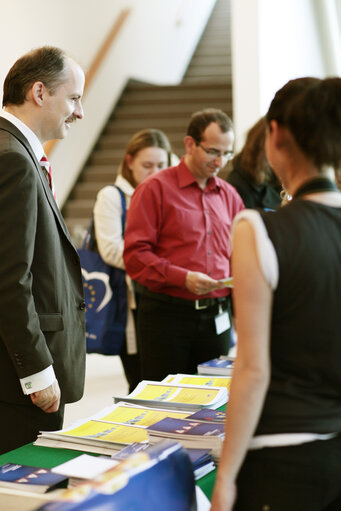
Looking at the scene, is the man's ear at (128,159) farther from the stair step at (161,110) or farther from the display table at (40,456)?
the stair step at (161,110)

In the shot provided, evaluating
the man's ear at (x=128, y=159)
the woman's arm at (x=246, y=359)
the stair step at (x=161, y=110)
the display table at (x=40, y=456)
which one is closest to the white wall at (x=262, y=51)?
the man's ear at (x=128, y=159)

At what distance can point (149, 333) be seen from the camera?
2.87 meters

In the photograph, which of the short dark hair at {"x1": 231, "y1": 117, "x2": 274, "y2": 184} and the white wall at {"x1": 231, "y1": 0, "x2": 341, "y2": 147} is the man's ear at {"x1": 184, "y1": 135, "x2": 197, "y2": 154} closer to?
the short dark hair at {"x1": 231, "y1": 117, "x2": 274, "y2": 184}

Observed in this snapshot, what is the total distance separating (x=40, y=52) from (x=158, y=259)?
3.43 ft

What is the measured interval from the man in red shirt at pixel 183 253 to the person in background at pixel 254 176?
1.09 feet

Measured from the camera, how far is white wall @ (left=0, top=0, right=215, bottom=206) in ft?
23.0

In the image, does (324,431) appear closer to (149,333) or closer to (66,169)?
(149,333)

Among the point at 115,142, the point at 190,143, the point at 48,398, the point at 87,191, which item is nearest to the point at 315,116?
the point at 48,398

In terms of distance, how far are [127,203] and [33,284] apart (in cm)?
183

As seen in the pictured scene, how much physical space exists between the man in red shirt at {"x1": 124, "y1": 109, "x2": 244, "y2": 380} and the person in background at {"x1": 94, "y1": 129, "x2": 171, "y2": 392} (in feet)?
2.34

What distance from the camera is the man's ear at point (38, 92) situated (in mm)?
1985

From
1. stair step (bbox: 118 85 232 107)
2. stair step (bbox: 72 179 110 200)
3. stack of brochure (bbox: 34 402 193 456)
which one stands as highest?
stair step (bbox: 118 85 232 107)

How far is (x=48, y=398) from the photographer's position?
1.91m

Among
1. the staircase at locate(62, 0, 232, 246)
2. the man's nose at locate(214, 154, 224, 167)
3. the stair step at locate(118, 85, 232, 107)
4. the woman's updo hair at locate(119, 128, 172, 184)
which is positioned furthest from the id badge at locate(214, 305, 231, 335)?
the stair step at locate(118, 85, 232, 107)
